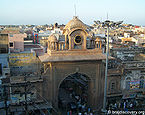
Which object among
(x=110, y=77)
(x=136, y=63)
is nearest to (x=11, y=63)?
(x=110, y=77)

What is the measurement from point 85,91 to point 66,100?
2776mm

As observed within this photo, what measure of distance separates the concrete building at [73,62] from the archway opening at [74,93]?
1407 millimetres

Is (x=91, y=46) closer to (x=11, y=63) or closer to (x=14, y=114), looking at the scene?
(x=11, y=63)

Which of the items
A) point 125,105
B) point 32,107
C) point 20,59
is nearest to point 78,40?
point 20,59

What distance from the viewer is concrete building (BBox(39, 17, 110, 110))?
18547 mm

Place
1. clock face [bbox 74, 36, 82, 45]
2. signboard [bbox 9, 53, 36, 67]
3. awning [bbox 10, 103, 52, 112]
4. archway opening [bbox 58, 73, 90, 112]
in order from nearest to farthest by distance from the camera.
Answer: awning [bbox 10, 103, 52, 112], clock face [bbox 74, 36, 82, 45], archway opening [bbox 58, 73, 90, 112], signboard [bbox 9, 53, 36, 67]

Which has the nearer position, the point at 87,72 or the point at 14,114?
the point at 14,114

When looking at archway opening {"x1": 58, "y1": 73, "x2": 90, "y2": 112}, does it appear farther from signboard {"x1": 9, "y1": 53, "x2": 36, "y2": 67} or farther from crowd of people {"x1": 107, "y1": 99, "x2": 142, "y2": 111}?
signboard {"x1": 9, "y1": 53, "x2": 36, "y2": 67}

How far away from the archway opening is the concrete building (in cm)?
141

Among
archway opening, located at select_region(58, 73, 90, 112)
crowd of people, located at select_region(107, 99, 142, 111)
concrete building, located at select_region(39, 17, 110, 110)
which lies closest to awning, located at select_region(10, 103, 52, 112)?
concrete building, located at select_region(39, 17, 110, 110)

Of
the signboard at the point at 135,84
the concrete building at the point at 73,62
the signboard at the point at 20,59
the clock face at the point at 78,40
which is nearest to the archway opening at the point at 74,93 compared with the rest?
the concrete building at the point at 73,62

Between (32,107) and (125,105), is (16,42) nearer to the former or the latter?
(32,107)

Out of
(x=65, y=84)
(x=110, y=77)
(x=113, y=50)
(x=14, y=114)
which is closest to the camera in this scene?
(x=14, y=114)

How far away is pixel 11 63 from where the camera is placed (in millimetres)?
22141
